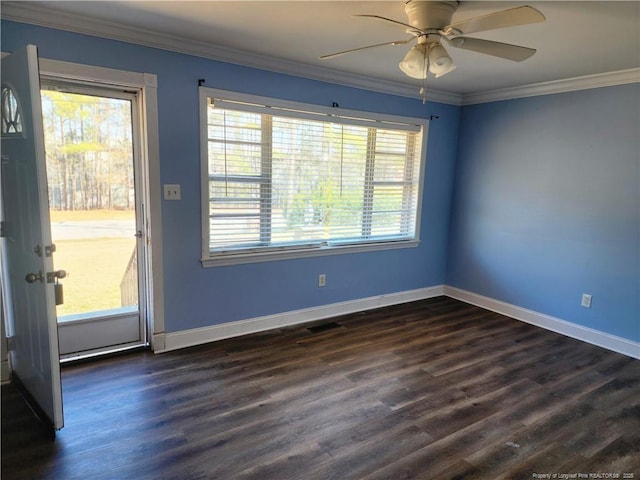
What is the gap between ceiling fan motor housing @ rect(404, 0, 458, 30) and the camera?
6.38 ft

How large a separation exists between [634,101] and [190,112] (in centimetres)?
351

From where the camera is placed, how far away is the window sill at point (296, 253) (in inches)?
129

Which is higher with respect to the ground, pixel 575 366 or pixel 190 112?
pixel 190 112

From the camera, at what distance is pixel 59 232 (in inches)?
109

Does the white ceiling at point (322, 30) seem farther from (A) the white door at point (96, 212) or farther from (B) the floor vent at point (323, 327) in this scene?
(B) the floor vent at point (323, 327)

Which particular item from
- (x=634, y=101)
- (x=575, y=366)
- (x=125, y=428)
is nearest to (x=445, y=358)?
(x=575, y=366)

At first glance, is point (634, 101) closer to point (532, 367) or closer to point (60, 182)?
point (532, 367)

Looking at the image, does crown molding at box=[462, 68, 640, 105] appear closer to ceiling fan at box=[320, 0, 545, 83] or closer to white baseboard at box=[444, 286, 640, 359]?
ceiling fan at box=[320, 0, 545, 83]

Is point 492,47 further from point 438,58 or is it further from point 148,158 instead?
point 148,158

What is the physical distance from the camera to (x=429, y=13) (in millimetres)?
1962

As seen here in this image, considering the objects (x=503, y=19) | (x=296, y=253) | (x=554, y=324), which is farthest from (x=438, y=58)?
(x=554, y=324)

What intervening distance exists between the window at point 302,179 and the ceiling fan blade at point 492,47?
1693 mm

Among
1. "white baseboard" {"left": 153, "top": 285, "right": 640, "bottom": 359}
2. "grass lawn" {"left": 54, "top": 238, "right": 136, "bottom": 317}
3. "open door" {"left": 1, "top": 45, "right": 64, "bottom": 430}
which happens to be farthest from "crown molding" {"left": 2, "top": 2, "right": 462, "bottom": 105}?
"white baseboard" {"left": 153, "top": 285, "right": 640, "bottom": 359}

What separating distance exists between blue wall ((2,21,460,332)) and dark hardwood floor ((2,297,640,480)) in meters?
0.36
